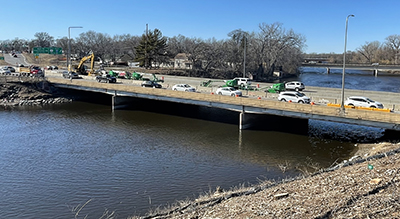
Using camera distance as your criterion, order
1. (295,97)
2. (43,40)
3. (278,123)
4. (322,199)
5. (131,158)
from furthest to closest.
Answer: (43,40), (278,123), (295,97), (131,158), (322,199)

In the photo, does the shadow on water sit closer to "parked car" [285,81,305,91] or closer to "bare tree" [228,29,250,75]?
"parked car" [285,81,305,91]

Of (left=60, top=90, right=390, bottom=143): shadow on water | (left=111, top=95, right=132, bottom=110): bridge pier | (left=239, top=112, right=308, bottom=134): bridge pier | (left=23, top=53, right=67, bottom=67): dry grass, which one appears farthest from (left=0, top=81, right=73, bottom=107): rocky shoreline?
(left=23, top=53, right=67, bottom=67): dry grass

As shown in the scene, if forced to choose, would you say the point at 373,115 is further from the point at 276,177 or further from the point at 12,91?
the point at 12,91

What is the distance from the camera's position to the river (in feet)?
61.6

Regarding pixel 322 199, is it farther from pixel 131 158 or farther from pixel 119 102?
pixel 119 102

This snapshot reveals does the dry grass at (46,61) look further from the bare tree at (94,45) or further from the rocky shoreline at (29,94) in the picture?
the rocky shoreline at (29,94)

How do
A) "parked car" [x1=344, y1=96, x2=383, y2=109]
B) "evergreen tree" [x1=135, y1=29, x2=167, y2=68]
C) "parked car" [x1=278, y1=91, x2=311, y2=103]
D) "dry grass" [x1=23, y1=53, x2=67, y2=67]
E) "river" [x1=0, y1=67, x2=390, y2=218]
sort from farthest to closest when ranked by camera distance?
"dry grass" [x1=23, y1=53, x2=67, y2=67] → "evergreen tree" [x1=135, y1=29, x2=167, y2=68] → "parked car" [x1=278, y1=91, x2=311, y2=103] → "parked car" [x1=344, y1=96, x2=383, y2=109] → "river" [x1=0, y1=67, x2=390, y2=218]

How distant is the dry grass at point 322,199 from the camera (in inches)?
447

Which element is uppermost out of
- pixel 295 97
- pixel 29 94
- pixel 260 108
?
pixel 295 97

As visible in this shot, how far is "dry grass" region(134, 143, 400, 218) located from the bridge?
984 cm

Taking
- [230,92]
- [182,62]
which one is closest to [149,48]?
[182,62]

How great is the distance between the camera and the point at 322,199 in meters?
12.6

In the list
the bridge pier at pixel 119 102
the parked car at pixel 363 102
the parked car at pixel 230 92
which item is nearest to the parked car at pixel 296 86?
the parked car at pixel 230 92

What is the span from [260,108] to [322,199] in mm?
21613
